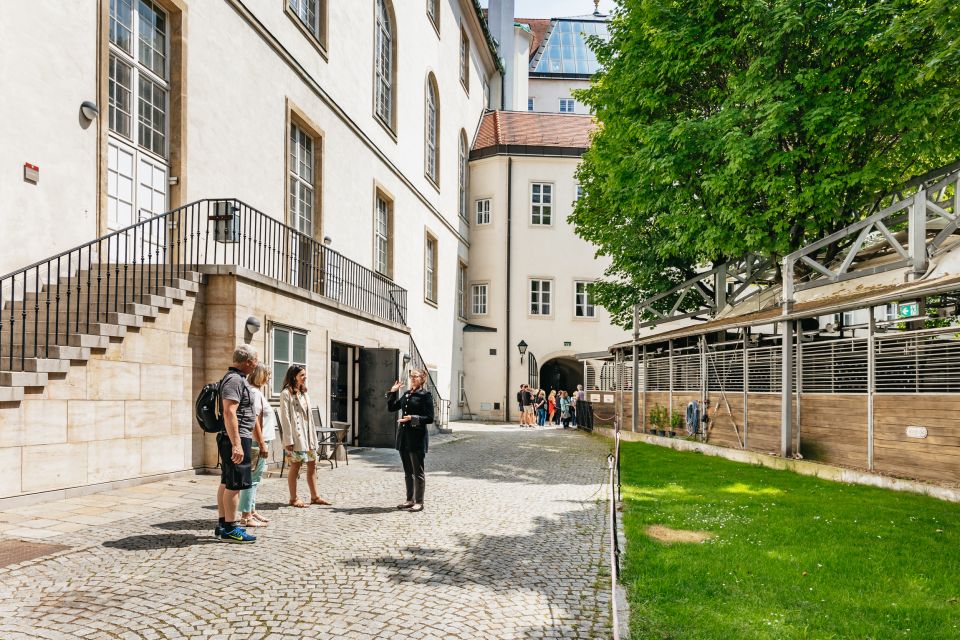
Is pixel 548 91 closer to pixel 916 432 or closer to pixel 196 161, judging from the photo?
pixel 196 161

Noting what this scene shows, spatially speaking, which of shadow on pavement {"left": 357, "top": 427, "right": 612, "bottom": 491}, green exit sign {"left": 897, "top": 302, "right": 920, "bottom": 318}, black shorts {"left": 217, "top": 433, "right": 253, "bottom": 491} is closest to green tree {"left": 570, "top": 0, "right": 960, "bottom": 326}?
green exit sign {"left": 897, "top": 302, "right": 920, "bottom": 318}

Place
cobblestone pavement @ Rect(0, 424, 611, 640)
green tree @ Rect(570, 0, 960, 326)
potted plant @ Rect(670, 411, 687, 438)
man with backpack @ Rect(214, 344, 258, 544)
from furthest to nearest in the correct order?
potted plant @ Rect(670, 411, 687, 438)
green tree @ Rect(570, 0, 960, 326)
man with backpack @ Rect(214, 344, 258, 544)
cobblestone pavement @ Rect(0, 424, 611, 640)

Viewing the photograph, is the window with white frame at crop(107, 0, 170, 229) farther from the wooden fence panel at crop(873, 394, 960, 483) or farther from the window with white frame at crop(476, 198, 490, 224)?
the window with white frame at crop(476, 198, 490, 224)

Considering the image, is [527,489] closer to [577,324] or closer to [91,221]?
[91,221]

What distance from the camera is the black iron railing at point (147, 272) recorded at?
871 centimetres

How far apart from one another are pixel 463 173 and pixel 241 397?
95.7ft

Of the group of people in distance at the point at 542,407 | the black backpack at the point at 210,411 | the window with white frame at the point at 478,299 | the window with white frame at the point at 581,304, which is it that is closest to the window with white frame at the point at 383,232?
the group of people in distance at the point at 542,407


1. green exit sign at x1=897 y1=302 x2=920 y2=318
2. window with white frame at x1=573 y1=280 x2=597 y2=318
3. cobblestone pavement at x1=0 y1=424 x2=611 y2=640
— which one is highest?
window with white frame at x1=573 y1=280 x2=597 y2=318

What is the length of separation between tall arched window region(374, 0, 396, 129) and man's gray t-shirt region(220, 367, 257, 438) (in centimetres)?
1665

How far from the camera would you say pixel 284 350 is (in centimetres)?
1265

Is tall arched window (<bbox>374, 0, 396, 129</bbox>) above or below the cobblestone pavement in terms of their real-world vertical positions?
above

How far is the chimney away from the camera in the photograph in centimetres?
4425

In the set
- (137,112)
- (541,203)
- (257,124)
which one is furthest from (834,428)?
(541,203)

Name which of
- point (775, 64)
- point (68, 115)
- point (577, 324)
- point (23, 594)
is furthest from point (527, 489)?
point (577, 324)
